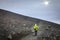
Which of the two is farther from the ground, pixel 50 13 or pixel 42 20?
pixel 50 13

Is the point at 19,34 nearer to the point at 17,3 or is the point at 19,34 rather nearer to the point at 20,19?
the point at 20,19

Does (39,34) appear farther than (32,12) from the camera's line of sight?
No

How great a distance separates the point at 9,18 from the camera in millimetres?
2238

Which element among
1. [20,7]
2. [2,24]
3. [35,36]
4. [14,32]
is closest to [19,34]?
[14,32]

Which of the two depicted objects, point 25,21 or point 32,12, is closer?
point 25,21

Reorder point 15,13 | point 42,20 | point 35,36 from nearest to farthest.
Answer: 1. point 35,36
2. point 42,20
3. point 15,13

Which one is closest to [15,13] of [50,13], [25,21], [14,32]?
[25,21]

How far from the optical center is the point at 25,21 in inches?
85.4

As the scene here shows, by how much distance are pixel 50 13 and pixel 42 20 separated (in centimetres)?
22

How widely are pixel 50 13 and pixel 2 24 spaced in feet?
3.14

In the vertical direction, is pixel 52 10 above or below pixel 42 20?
above

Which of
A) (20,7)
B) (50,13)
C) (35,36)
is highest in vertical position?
(20,7)

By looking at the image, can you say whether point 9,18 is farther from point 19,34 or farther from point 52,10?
point 52,10

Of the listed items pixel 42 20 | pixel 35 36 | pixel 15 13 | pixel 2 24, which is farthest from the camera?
pixel 15 13
